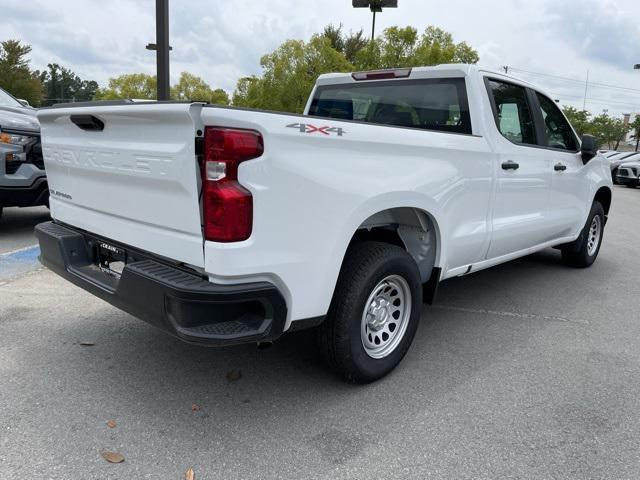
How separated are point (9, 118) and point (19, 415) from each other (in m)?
4.77

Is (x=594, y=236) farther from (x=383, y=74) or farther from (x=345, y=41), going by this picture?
(x=345, y=41)

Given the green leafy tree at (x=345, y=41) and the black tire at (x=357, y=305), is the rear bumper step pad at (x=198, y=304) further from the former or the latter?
the green leafy tree at (x=345, y=41)

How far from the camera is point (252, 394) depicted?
9.95 ft

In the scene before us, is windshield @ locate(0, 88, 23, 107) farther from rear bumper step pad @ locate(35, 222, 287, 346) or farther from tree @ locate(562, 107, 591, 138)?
tree @ locate(562, 107, 591, 138)

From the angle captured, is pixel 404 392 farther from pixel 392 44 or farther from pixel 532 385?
pixel 392 44

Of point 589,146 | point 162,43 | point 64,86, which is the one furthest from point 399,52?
point 64,86

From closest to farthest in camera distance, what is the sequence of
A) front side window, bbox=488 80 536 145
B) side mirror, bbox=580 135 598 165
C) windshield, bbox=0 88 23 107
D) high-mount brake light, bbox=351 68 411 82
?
front side window, bbox=488 80 536 145
high-mount brake light, bbox=351 68 411 82
side mirror, bbox=580 135 598 165
windshield, bbox=0 88 23 107

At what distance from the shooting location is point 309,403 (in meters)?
2.95

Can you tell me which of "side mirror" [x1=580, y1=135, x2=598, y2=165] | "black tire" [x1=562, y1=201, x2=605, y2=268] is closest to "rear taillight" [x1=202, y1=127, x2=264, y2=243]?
"side mirror" [x1=580, y1=135, x2=598, y2=165]

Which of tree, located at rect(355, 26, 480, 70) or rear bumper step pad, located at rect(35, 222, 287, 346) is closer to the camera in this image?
rear bumper step pad, located at rect(35, 222, 287, 346)

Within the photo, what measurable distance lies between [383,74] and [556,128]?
1.88 meters

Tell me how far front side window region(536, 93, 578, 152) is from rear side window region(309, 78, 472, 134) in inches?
50.5

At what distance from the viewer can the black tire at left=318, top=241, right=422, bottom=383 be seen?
2842 mm

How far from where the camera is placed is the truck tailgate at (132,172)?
235cm
